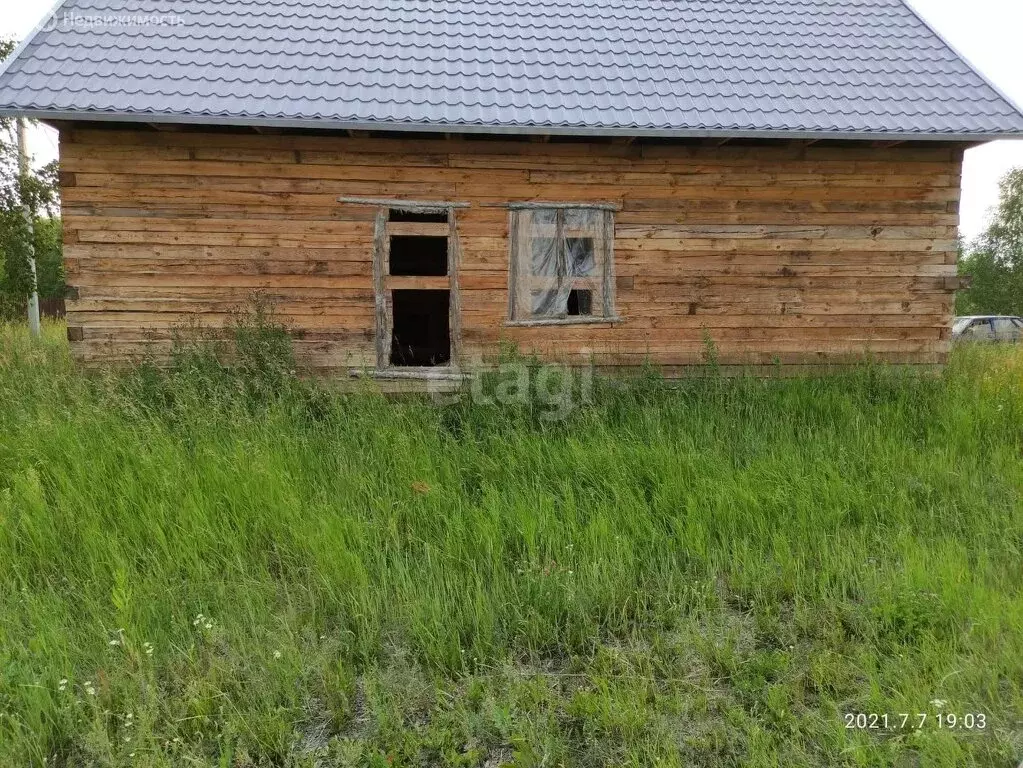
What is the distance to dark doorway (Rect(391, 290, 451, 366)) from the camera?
11.3m

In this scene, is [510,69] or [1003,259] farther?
[1003,259]

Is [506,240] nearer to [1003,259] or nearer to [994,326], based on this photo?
[994,326]

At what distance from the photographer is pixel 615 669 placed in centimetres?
302

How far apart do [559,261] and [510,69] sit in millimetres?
2647

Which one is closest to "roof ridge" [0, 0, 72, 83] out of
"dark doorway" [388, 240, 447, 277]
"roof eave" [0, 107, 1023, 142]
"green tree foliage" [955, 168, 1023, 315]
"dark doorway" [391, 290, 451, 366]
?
"roof eave" [0, 107, 1023, 142]

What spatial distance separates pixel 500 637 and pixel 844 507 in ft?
9.08

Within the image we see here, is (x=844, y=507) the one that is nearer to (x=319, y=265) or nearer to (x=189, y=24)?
(x=319, y=265)

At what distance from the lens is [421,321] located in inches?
470

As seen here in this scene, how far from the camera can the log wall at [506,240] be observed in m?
6.80

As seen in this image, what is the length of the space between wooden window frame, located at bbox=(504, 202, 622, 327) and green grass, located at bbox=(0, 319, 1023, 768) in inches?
72.0

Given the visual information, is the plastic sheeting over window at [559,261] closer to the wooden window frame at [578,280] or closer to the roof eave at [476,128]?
the wooden window frame at [578,280]

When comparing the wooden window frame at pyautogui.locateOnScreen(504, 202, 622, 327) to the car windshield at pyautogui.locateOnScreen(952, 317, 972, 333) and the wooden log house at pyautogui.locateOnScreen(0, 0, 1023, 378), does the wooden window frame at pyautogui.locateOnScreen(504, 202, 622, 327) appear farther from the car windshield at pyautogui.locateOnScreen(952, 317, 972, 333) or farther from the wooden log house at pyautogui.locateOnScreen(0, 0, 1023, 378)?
the car windshield at pyautogui.locateOnScreen(952, 317, 972, 333)
